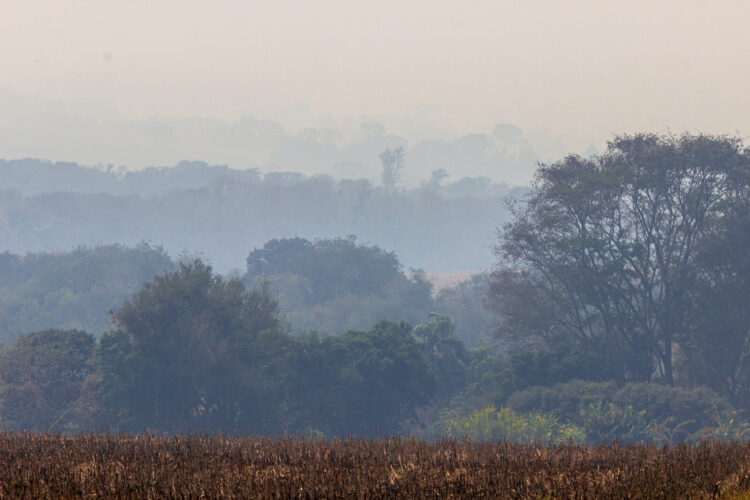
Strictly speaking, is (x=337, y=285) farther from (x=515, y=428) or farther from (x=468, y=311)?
(x=515, y=428)

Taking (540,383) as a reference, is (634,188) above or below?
above

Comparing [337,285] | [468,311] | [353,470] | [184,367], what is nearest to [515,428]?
[184,367]

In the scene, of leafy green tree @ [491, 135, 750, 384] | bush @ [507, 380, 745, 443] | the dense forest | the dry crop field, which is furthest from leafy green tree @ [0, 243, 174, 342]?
the dry crop field

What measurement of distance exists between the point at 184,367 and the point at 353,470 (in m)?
24.7

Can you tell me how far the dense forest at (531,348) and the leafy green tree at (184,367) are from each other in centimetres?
7

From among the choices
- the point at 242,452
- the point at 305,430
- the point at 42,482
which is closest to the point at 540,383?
the point at 305,430

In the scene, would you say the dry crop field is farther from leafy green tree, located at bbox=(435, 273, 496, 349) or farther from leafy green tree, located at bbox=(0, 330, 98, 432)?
leafy green tree, located at bbox=(435, 273, 496, 349)

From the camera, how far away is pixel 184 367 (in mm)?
38156

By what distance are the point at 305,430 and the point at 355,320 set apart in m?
31.9

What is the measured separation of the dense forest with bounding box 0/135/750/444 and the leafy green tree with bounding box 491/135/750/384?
0.32 ft

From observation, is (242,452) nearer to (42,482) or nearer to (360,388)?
(42,482)

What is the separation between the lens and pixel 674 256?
4166 cm

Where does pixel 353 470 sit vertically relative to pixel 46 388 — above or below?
below

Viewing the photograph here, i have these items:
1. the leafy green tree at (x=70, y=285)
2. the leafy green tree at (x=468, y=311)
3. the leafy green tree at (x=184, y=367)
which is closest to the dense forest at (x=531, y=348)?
the leafy green tree at (x=184, y=367)
